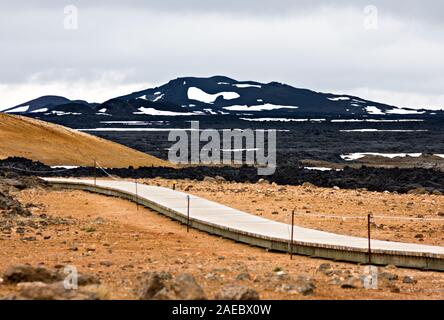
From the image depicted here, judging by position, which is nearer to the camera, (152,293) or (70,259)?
(152,293)

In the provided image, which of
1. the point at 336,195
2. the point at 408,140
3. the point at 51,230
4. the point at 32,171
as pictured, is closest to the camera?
the point at 51,230

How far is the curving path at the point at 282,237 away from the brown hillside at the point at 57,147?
26.5 metres

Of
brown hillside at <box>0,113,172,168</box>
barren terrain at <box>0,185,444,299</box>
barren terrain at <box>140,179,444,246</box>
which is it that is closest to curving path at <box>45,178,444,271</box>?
barren terrain at <box>0,185,444,299</box>

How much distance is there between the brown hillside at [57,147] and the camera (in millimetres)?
62500

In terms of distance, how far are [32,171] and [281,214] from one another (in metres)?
24.8

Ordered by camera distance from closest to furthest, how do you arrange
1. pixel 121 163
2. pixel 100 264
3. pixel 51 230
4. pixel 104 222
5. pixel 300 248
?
1. pixel 100 264
2. pixel 300 248
3. pixel 51 230
4. pixel 104 222
5. pixel 121 163

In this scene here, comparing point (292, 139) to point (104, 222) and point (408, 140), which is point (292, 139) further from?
point (104, 222)

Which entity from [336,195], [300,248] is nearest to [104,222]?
[300,248]

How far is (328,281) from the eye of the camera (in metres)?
17.3

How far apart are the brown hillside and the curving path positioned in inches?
1044

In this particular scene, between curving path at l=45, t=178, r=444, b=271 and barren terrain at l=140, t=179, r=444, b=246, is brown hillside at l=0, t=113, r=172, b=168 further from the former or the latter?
curving path at l=45, t=178, r=444, b=271

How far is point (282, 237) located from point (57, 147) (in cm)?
4434

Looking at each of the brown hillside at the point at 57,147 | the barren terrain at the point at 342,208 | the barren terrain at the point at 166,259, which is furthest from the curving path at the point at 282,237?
the brown hillside at the point at 57,147

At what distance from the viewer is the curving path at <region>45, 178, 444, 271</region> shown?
20438mm
